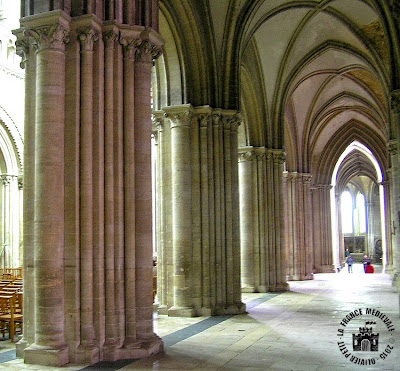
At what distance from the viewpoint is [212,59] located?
15016 millimetres

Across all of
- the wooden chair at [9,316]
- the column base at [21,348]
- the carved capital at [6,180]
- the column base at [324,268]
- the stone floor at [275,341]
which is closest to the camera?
the stone floor at [275,341]

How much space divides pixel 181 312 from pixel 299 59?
12972mm

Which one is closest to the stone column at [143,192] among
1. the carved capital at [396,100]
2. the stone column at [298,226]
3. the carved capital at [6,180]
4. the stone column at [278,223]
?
the carved capital at [396,100]

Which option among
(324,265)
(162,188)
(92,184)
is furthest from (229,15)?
(324,265)

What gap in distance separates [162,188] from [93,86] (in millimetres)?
5708

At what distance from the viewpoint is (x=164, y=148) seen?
47.9 ft

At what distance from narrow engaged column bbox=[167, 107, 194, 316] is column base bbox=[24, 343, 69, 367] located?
576 centimetres

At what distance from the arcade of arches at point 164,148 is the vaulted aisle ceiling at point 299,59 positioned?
7cm

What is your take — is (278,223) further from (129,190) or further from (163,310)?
(129,190)

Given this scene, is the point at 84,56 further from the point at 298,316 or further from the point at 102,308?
the point at 298,316

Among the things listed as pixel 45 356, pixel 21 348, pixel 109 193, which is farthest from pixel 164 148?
pixel 45 356

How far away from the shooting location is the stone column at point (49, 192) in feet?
27.2

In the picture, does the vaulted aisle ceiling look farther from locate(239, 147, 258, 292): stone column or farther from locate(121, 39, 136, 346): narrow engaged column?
locate(121, 39, 136, 346): narrow engaged column

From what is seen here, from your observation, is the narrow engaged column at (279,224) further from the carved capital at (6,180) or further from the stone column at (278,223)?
the carved capital at (6,180)
